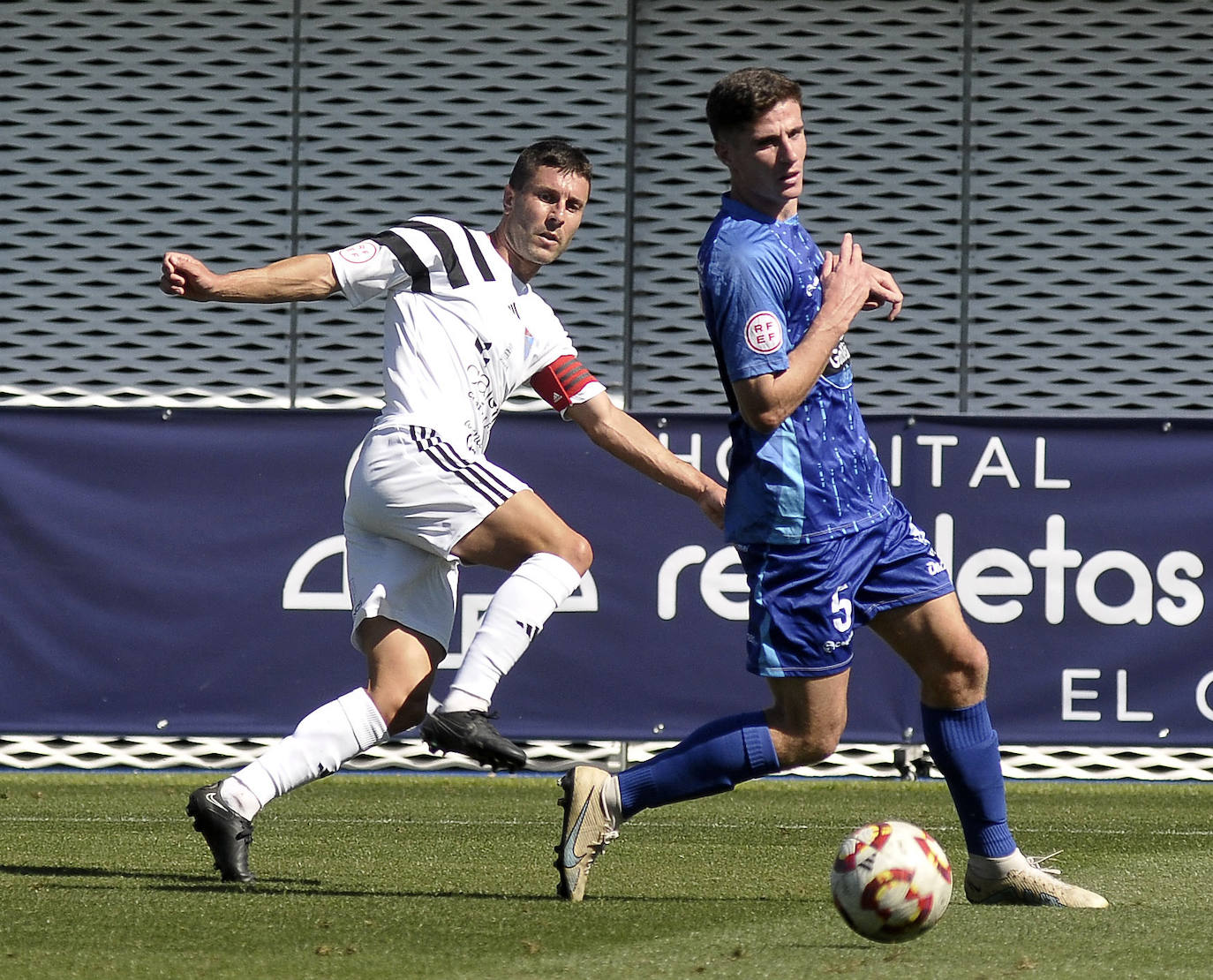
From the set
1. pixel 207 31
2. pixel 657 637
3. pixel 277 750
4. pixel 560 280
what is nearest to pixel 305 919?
pixel 277 750

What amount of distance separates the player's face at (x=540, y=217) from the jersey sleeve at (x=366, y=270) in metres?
0.34

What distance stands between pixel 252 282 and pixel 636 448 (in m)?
1.17

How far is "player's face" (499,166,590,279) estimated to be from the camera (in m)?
4.93

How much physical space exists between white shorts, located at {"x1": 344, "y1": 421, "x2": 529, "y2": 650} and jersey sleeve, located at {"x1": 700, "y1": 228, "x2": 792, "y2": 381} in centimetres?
83

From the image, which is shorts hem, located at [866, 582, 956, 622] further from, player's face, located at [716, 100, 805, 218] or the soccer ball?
player's face, located at [716, 100, 805, 218]

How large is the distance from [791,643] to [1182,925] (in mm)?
1058

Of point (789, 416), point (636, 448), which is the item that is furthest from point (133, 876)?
point (789, 416)

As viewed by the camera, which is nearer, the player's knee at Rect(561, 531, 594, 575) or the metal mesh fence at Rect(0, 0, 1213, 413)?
the player's knee at Rect(561, 531, 594, 575)

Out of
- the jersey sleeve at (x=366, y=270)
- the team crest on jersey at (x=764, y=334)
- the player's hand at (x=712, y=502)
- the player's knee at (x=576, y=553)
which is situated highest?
the jersey sleeve at (x=366, y=270)

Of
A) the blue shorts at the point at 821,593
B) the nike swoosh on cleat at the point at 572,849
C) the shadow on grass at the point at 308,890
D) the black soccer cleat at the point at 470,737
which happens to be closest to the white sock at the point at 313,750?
the shadow on grass at the point at 308,890

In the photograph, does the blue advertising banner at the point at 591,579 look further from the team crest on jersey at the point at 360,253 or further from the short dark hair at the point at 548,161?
the team crest on jersey at the point at 360,253

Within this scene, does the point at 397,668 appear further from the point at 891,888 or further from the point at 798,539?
the point at 891,888

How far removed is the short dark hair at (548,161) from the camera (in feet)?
16.1

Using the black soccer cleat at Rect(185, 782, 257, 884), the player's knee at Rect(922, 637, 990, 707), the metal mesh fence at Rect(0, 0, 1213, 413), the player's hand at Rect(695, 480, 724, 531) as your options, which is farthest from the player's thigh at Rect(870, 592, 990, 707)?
the metal mesh fence at Rect(0, 0, 1213, 413)
